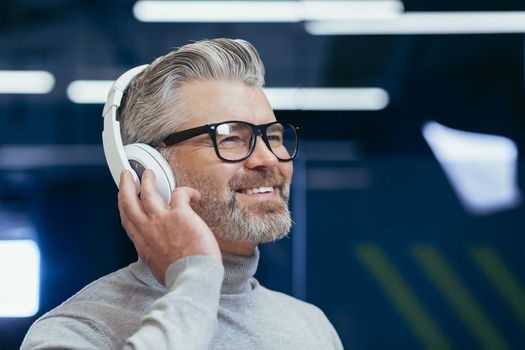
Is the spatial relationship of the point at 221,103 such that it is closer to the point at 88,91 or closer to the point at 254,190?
the point at 254,190

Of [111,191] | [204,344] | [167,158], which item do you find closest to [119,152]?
[167,158]

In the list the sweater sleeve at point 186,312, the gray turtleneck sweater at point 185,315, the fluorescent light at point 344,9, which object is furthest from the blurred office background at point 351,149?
the sweater sleeve at point 186,312

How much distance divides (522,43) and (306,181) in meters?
0.95

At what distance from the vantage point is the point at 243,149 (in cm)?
144

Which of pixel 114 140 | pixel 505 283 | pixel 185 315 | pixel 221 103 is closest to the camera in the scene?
pixel 185 315

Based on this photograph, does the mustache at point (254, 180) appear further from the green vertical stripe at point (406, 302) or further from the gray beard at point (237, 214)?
the green vertical stripe at point (406, 302)

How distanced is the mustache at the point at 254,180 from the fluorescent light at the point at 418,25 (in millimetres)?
1597

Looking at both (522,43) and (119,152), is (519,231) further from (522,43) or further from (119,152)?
(119,152)

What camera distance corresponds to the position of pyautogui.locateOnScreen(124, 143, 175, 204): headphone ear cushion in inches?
53.3

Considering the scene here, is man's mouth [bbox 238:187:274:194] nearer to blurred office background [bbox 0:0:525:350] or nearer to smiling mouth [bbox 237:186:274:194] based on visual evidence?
smiling mouth [bbox 237:186:274:194]

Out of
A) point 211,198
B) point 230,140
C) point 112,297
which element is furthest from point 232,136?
point 112,297

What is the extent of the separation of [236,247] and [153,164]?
9.4 inches

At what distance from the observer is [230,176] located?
1.43 meters

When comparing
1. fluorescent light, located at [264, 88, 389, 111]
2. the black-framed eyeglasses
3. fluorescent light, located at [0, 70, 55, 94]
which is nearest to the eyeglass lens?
the black-framed eyeglasses
